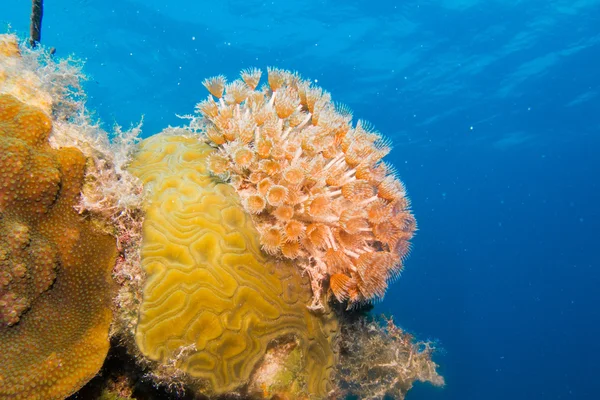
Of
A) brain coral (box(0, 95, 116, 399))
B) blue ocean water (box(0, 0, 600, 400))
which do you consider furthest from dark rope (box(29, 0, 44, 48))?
blue ocean water (box(0, 0, 600, 400))

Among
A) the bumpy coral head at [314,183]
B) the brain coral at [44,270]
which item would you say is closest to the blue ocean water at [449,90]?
the bumpy coral head at [314,183]


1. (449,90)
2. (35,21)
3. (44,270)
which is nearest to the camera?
(44,270)

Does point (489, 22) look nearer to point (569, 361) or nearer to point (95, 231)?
point (95, 231)

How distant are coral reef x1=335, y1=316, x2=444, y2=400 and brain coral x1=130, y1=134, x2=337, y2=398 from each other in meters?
1.34

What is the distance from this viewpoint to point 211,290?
12.1 ft

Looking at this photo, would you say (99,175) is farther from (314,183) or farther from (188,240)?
(314,183)

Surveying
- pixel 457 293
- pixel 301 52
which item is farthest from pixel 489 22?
pixel 457 293

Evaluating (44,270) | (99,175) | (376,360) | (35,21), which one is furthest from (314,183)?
(35,21)

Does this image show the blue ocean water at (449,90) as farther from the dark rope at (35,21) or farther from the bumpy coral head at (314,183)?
the dark rope at (35,21)

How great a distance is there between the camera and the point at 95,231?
11.2 ft

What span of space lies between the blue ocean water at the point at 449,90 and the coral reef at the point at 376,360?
1042cm

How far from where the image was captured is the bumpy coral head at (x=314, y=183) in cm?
387

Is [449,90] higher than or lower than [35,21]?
higher

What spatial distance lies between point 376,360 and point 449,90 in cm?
3619
